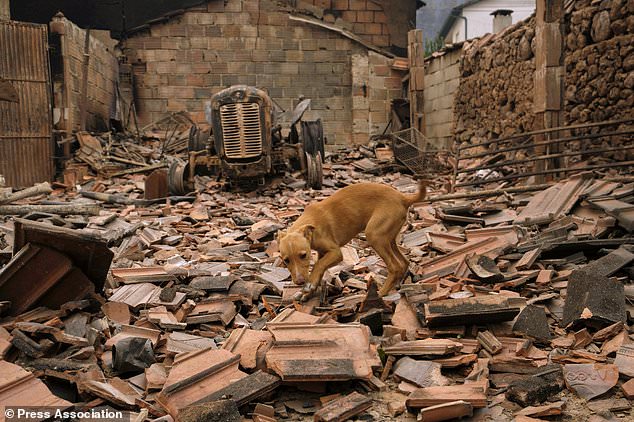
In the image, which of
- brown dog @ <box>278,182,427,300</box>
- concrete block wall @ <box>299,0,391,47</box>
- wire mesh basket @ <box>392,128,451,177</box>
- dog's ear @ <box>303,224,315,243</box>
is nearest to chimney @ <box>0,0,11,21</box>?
wire mesh basket @ <box>392,128,451,177</box>

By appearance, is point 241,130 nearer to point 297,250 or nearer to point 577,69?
point 577,69

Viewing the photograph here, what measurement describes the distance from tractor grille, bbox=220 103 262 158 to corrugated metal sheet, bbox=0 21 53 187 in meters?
4.93

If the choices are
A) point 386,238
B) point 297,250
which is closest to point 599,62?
point 386,238

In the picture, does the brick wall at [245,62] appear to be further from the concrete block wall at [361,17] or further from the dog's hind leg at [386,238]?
the dog's hind leg at [386,238]

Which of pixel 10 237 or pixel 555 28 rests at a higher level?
pixel 555 28

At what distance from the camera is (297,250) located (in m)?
4.65

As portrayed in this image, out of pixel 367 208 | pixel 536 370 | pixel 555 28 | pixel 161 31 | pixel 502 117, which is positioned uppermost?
pixel 161 31

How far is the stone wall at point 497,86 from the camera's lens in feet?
42.1

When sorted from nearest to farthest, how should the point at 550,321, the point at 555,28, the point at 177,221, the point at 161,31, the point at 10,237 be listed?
1. the point at 550,321
2. the point at 10,237
3. the point at 177,221
4. the point at 555,28
5. the point at 161,31

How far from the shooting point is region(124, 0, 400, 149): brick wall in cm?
2028

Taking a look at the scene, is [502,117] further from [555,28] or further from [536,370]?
[536,370]

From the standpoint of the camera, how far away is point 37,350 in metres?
3.61

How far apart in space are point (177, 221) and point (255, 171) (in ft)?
10.5

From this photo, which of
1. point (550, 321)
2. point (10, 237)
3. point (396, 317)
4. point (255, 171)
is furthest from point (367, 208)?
point (255, 171)
